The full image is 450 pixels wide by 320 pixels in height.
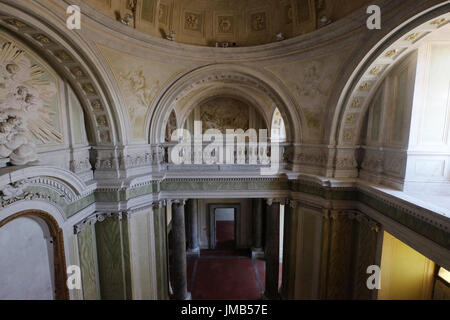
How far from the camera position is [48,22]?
439 centimetres

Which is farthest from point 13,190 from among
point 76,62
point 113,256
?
point 113,256

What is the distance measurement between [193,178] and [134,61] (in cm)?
383

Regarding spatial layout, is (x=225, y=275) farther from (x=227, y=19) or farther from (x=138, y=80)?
(x=227, y=19)

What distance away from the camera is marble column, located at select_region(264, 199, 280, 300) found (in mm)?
8422

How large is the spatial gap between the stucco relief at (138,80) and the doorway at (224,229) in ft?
25.6

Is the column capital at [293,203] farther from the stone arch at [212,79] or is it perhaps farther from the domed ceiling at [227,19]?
the domed ceiling at [227,19]

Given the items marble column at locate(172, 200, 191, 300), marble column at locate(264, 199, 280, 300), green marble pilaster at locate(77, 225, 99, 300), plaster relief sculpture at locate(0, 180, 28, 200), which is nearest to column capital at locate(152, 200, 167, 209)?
marble column at locate(172, 200, 191, 300)

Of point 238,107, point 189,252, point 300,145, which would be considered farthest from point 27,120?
point 189,252

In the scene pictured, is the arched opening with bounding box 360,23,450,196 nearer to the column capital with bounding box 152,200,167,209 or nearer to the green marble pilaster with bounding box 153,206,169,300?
the column capital with bounding box 152,200,167,209

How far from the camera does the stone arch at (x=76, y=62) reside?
13.9 feet

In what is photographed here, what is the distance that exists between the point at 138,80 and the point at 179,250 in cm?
617

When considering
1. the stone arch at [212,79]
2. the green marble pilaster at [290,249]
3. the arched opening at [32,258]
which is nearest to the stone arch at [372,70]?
the stone arch at [212,79]

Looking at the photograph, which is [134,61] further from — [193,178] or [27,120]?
[193,178]

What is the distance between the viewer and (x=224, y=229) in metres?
16.9
